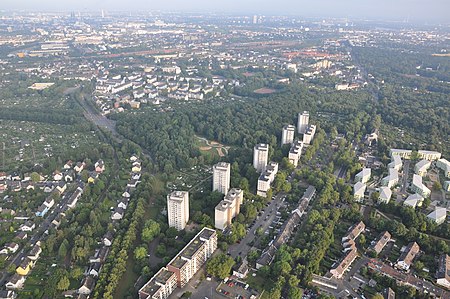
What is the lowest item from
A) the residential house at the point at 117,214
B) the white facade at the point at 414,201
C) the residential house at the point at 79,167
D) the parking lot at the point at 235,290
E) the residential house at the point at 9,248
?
the parking lot at the point at 235,290

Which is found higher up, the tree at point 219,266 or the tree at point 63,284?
the tree at point 219,266

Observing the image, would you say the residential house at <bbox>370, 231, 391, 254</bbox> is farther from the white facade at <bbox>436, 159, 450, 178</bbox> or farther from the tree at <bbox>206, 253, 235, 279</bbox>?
the white facade at <bbox>436, 159, 450, 178</bbox>

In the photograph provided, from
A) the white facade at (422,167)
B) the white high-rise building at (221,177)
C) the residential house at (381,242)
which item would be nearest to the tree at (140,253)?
the white high-rise building at (221,177)

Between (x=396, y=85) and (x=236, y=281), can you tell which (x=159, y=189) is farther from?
→ (x=396, y=85)

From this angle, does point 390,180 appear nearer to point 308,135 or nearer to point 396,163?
point 396,163

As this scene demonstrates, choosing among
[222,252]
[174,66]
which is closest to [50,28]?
[174,66]

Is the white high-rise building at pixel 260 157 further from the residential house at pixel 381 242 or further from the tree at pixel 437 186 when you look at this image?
the tree at pixel 437 186

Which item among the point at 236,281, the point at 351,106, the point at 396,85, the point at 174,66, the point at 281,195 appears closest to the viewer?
the point at 236,281
